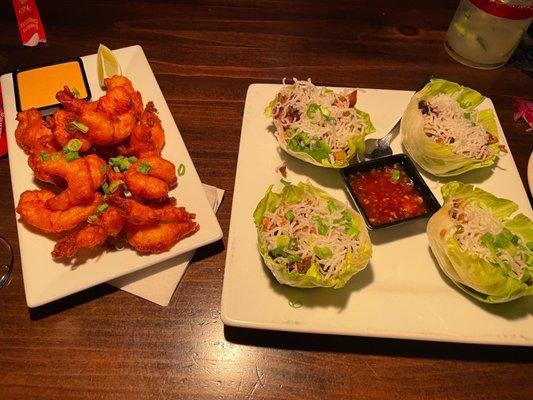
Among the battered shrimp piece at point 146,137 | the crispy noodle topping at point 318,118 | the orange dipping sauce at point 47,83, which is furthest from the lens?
the orange dipping sauce at point 47,83

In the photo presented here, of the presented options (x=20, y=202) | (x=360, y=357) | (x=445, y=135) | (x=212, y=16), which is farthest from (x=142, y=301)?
(x=212, y=16)

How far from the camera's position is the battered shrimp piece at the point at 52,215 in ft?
7.40

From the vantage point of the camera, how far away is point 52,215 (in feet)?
7.47

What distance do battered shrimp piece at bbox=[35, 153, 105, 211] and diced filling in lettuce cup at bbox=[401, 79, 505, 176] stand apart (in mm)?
2068

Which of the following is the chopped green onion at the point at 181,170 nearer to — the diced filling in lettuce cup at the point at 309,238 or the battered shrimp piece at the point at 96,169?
the battered shrimp piece at the point at 96,169

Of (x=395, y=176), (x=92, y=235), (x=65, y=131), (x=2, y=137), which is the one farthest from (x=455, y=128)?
(x=2, y=137)

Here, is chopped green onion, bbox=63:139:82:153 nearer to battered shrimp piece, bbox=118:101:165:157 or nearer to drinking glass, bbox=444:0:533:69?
battered shrimp piece, bbox=118:101:165:157

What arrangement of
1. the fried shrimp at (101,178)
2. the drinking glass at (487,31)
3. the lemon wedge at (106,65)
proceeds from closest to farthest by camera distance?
the fried shrimp at (101,178), the lemon wedge at (106,65), the drinking glass at (487,31)

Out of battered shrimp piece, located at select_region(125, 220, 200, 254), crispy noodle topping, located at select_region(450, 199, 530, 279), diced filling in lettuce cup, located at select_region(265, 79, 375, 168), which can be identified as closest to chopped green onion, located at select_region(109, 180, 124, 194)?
A: battered shrimp piece, located at select_region(125, 220, 200, 254)

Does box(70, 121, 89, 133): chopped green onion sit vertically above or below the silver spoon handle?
above

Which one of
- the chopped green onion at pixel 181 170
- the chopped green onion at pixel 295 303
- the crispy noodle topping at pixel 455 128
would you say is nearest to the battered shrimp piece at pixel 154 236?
the chopped green onion at pixel 181 170

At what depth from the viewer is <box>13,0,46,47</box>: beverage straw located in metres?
3.70

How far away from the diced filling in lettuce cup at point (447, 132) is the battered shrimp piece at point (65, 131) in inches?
84.8

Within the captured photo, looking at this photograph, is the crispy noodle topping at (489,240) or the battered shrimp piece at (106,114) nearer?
the crispy noodle topping at (489,240)
